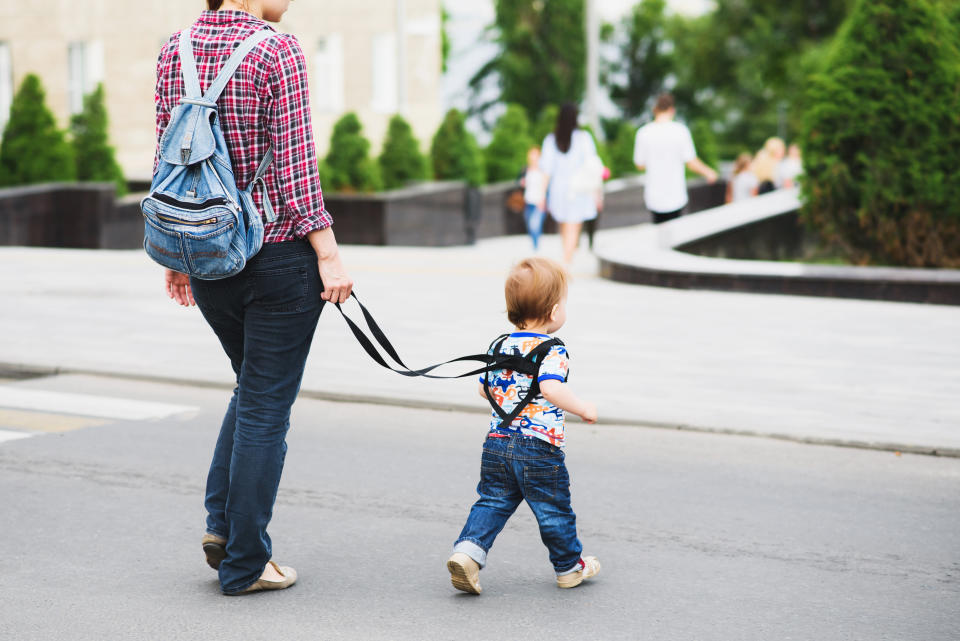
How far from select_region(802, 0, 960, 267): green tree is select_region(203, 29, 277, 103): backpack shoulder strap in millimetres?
10131

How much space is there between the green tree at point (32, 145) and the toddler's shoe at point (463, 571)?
1783cm

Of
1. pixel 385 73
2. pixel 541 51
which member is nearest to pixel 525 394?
pixel 385 73

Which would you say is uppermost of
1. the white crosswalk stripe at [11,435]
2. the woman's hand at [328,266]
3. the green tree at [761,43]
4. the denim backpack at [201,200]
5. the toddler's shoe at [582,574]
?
the green tree at [761,43]

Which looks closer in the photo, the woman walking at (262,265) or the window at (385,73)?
the woman walking at (262,265)

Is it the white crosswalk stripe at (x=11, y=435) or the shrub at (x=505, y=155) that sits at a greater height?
the shrub at (x=505, y=155)

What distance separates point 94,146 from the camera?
21.3 meters

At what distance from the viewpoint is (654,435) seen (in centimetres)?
718

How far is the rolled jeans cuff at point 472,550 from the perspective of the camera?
441cm

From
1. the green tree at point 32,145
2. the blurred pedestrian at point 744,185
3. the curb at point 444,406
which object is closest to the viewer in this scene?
the curb at point 444,406

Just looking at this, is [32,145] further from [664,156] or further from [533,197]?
[664,156]

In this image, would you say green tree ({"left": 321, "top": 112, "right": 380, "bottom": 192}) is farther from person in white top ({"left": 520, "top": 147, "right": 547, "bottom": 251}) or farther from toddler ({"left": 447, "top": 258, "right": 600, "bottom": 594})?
toddler ({"left": 447, "top": 258, "right": 600, "bottom": 594})

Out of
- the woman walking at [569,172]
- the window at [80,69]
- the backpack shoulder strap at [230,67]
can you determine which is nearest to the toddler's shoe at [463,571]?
the backpack shoulder strap at [230,67]

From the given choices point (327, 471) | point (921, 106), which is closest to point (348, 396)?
point (327, 471)

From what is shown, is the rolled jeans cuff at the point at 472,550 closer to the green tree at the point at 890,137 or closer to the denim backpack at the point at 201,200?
the denim backpack at the point at 201,200
